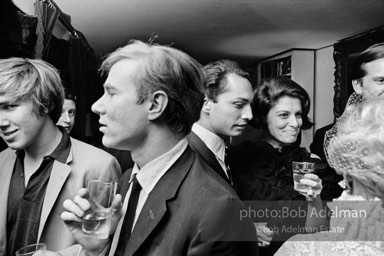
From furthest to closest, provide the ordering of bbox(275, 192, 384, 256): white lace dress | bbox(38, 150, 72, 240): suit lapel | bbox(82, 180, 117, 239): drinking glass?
bbox(38, 150, 72, 240): suit lapel → bbox(82, 180, 117, 239): drinking glass → bbox(275, 192, 384, 256): white lace dress

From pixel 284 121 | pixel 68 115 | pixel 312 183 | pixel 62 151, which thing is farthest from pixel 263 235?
pixel 68 115

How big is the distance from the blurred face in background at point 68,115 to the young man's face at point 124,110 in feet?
1.58

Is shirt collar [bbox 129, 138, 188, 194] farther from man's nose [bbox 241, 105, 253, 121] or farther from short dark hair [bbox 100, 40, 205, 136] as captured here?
man's nose [bbox 241, 105, 253, 121]

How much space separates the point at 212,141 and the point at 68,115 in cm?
54

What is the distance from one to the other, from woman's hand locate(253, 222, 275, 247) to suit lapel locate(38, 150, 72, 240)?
0.62m

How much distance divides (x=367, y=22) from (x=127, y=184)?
3.15 feet

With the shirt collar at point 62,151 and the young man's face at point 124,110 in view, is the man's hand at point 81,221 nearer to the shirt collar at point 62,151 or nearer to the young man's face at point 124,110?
the young man's face at point 124,110

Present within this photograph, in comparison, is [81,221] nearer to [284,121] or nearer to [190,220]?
[190,220]

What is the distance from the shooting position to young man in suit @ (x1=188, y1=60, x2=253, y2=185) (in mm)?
1248

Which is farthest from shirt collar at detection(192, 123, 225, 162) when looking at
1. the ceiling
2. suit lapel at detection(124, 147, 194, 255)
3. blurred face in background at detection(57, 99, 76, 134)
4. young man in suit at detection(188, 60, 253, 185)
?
blurred face in background at detection(57, 99, 76, 134)

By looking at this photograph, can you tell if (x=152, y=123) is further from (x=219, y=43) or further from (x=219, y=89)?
(x=219, y=43)

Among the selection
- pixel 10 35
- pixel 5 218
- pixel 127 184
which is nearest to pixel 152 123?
pixel 127 184

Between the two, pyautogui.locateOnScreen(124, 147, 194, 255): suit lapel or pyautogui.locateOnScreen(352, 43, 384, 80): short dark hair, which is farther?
pyautogui.locateOnScreen(352, 43, 384, 80): short dark hair

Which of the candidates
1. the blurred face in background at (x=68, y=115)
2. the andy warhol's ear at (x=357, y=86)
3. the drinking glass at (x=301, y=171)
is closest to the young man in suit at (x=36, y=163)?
the blurred face in background at (x=68, y=115)
